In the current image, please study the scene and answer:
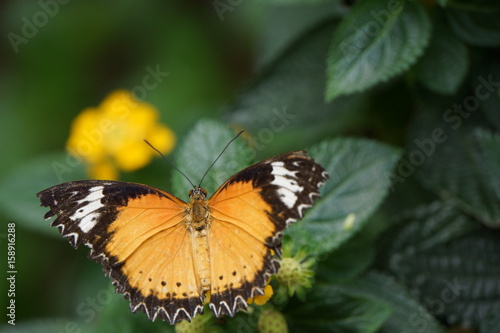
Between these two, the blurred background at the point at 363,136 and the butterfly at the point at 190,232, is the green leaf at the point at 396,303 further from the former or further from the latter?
the butterfly at the point at 190,232

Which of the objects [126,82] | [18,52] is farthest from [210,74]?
[18,52]

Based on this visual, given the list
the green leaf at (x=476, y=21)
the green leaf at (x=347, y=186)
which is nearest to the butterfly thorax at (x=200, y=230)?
the green leaf at (x=347, y=186)

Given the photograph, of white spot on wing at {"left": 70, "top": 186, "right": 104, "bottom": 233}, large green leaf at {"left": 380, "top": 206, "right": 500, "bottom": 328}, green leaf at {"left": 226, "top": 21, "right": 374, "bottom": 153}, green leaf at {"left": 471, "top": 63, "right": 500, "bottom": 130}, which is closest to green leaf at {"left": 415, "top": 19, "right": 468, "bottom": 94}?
green leaf at {"left": 471, "top": 63, "right": 500, "bottom": 130}

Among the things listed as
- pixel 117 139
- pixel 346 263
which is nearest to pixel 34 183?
pixel 117 139

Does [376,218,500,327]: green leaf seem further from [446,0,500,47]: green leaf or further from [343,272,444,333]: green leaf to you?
[446,0,500,47]: green leaf

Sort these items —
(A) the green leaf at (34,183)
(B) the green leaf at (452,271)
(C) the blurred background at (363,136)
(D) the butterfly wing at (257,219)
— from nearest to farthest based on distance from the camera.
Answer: (D) the butterfly wing at (257,219), (C) the blurred background at (363,136), (B) the green leaf at (452,271), (A) the green leaf at (34,183)
